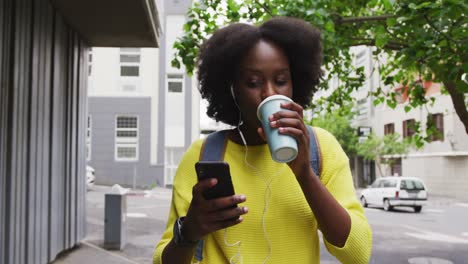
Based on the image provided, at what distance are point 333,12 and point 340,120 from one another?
28.1 meters

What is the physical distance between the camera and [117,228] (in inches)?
352

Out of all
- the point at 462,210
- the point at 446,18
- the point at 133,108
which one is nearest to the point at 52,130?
the point at 446,18

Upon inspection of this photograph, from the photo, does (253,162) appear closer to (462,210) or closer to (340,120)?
(462,210)

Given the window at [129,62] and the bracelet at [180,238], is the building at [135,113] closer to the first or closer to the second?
the window at [129,62]

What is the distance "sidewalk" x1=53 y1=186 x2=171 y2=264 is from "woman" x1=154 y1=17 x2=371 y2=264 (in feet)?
21.2

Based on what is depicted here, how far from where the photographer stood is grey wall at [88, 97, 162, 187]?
2803 cm

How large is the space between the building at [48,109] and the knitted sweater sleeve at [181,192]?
162 inches

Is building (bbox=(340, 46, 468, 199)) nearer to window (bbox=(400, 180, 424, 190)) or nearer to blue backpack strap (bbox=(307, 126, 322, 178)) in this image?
window (bbox=(400, 180, 424, 190))

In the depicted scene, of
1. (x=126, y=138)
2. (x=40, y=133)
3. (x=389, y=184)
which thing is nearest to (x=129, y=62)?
(x=126, y=138)

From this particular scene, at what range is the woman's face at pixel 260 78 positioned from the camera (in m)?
1.50

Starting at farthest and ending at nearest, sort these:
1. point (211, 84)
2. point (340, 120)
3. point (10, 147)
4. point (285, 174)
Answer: point (340, 120) → point (10, 147) → point (211, 84) → point (285, 174)

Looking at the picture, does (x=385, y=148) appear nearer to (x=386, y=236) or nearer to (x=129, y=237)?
(x=386, y=236)

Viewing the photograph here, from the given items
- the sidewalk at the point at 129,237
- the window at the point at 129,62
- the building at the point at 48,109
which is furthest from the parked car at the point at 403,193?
the window at the point at 129,62

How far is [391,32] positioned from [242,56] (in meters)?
6.71
